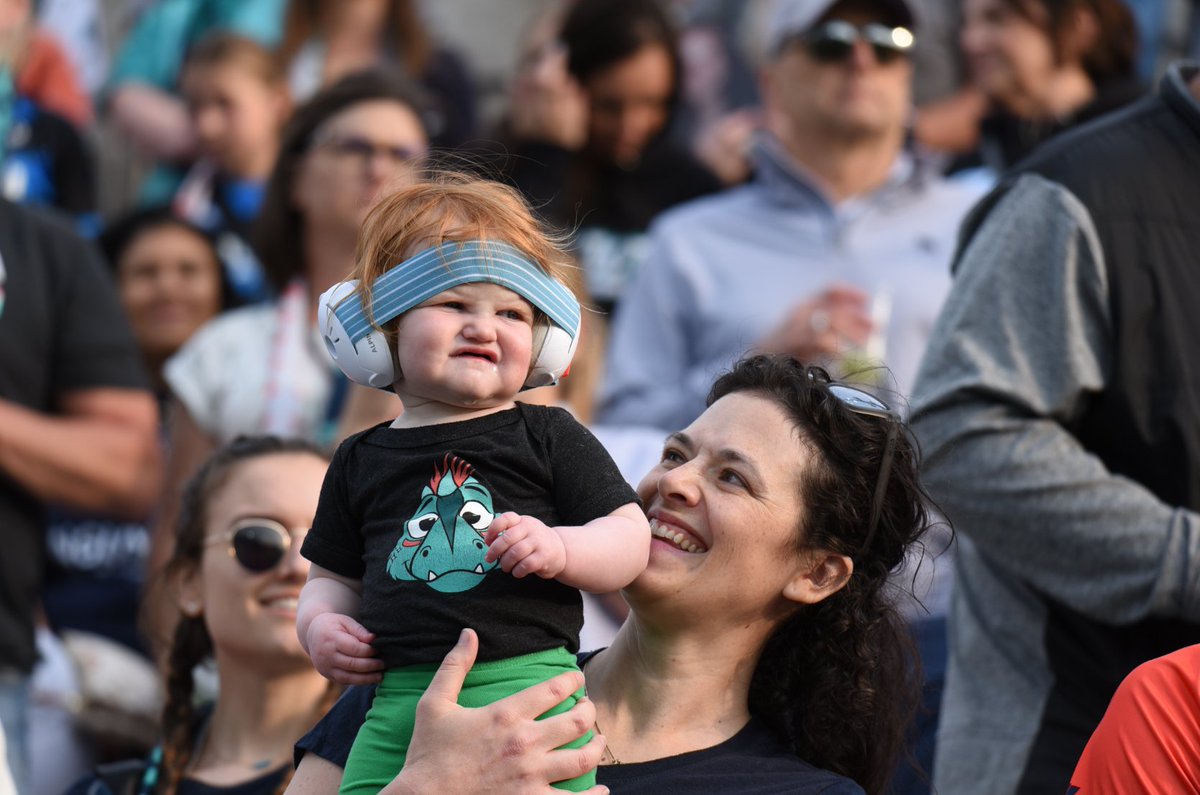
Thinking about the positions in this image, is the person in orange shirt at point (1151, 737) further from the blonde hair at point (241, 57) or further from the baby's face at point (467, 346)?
the blonde hair at point (241, 57)

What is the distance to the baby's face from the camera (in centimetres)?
241

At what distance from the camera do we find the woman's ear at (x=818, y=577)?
2828 mm

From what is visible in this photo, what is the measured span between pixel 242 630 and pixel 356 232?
1.56 metres

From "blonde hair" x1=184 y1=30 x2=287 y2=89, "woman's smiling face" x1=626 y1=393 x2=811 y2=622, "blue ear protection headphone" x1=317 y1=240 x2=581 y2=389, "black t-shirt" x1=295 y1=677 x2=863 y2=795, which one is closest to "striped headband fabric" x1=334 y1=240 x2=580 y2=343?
"blue ear protection headphone" x1=317 y1=240 x2=581 y2=389

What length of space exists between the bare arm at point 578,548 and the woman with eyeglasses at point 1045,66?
3.09 meters

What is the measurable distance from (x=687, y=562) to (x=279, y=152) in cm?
295

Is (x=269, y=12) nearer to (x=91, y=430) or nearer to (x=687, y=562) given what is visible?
(x=91, y=430)

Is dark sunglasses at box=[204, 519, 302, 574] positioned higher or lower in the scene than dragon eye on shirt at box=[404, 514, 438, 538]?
lower

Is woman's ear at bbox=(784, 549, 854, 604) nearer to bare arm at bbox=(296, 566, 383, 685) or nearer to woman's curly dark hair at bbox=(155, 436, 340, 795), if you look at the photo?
bare arm at bbox=(296, 566, 383, 685)

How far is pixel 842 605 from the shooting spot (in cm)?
291

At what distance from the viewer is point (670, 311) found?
16.1ft

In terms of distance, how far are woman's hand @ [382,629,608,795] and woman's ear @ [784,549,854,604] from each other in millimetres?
531

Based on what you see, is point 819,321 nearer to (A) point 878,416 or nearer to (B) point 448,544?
(A) point 878,416

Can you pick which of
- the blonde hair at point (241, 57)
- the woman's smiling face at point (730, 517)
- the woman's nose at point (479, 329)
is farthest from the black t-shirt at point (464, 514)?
the blonde hair at point (241, 57)
